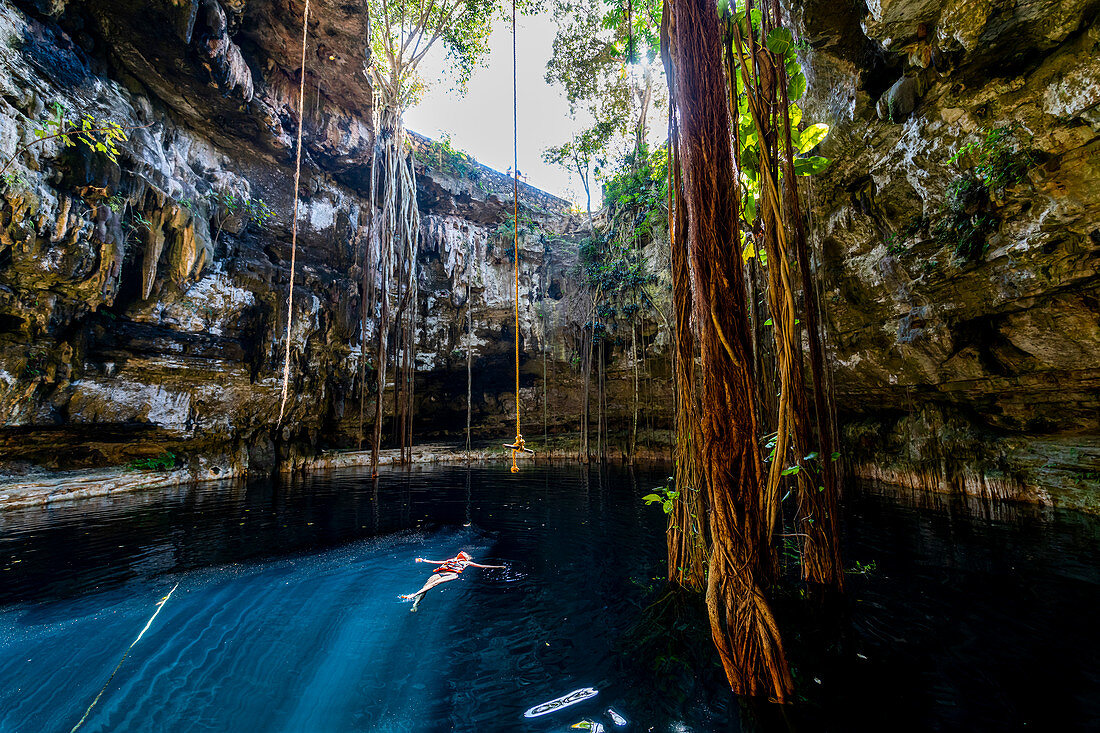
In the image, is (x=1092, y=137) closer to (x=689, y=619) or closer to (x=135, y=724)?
(x=689, y=619)

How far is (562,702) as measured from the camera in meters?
A: 1.73

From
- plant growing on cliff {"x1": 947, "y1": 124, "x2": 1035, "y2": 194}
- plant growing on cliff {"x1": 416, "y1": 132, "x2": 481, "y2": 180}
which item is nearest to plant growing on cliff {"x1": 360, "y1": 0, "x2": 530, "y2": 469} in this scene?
plant growing on cliff {"x1": 416, "y1": 132, "x2": 481, "y2": 180}

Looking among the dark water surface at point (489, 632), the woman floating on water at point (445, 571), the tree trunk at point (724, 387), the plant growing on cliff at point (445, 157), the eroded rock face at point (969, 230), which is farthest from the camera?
the plant growing on cliff at point (445, 157)

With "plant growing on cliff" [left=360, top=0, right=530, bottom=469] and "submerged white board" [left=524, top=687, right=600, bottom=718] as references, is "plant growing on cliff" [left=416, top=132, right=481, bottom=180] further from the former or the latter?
"submerged white board" [left=524, top=687, right=600, bottom=718]

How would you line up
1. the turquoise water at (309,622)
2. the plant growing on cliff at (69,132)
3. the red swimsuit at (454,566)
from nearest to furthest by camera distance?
1. the turquoise water at (309,622)
2. the red swimsuit at (454,566)
3. the plant growing on cliff at (69,132)

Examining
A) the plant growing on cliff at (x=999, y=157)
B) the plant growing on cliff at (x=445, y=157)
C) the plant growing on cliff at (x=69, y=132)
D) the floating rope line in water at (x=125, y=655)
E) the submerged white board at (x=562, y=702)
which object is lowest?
the floating rope line in water at (x=125, y=655)

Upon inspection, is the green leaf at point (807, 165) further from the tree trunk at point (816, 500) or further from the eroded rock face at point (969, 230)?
the eroded rock face at point (969, 230)

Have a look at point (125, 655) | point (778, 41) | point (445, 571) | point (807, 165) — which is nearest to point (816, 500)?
point (807, 165)

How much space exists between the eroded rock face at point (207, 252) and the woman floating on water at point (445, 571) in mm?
8298

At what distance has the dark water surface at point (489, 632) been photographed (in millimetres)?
1678

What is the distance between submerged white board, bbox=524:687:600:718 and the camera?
168 centimetres

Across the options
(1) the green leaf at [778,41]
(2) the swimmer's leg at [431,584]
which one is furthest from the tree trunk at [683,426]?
(2) the swimmer's leg at [431,584]

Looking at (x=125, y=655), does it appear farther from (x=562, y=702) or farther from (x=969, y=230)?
(x=969, y=230)

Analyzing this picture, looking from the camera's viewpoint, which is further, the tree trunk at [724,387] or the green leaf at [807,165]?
the green leaf at [807,165]
